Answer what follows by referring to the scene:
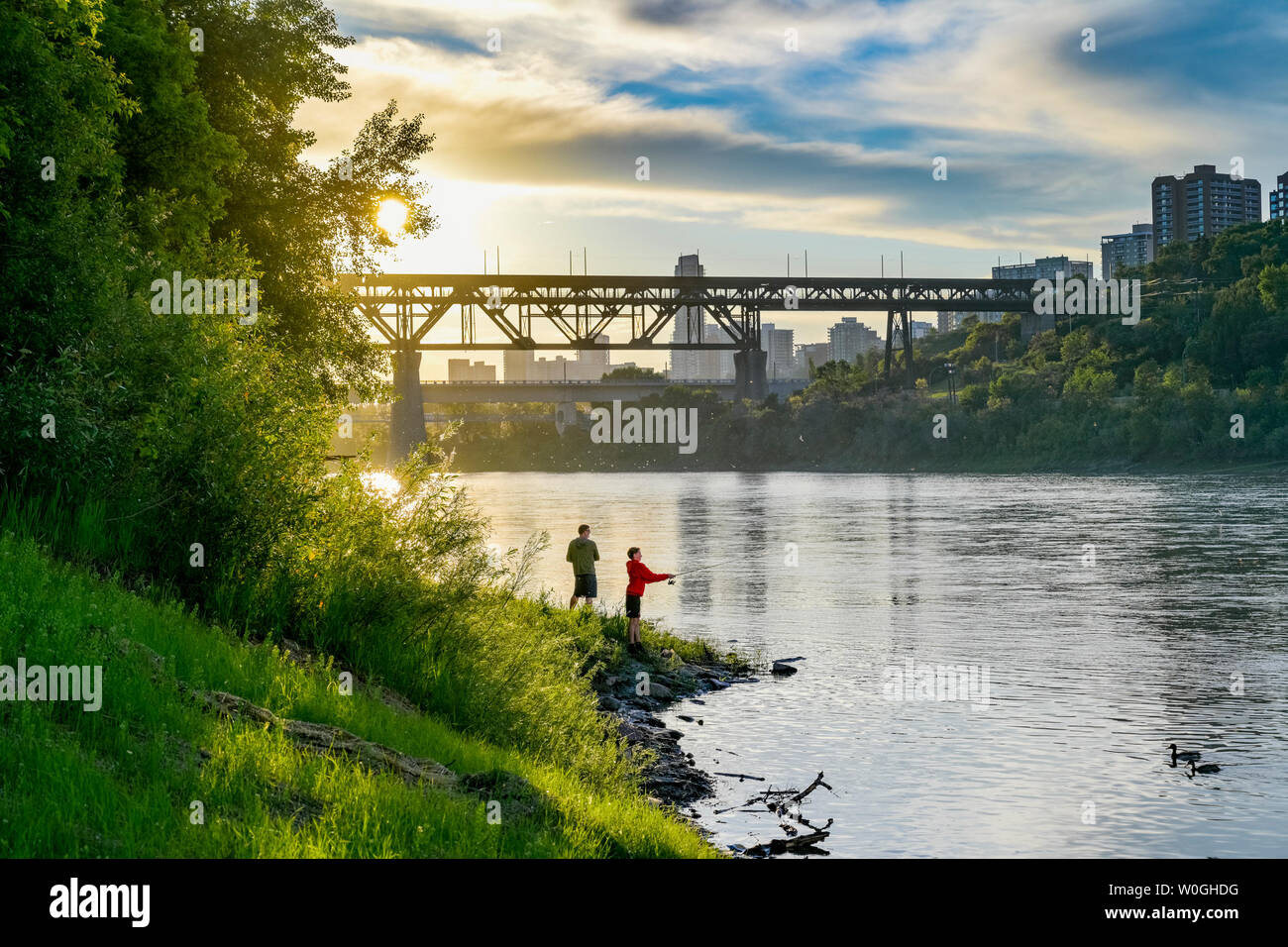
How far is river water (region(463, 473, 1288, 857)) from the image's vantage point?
14.0 m

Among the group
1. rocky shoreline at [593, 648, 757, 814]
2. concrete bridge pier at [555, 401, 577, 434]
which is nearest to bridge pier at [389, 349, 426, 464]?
concrete bridge pier at [555, 401, 577, 434]

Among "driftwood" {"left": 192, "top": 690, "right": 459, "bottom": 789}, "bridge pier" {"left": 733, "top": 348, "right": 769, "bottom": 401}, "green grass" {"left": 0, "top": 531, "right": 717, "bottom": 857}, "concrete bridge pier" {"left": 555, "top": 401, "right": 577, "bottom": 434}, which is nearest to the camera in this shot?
"green grass" {"left": 0, "top": 531, "right": 717, "bottom": 857}

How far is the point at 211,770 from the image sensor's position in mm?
8859

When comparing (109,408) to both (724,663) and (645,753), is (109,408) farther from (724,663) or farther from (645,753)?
(724,663)

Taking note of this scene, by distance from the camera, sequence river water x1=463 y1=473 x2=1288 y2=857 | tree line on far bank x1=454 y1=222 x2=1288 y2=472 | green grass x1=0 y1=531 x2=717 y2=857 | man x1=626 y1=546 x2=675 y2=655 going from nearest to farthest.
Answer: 1. green grass x1=0 y1=531 x2=717 y2=857
2. river water x1=463 y1=473 x2=1288 y2=857
3. man x1=626 y1=546 x2=675 y2=655
4. tree line on far bank x1=454 y1=222 x2=1288 y2=472

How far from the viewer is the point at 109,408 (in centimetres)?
1541

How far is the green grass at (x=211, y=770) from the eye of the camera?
7789 mm

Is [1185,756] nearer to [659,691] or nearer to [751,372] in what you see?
[659,691]

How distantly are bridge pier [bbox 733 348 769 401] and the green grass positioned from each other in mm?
122142

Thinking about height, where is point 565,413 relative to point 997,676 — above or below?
above

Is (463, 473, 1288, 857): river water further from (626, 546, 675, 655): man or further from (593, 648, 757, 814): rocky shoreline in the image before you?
(626, 546, 675, 655): man

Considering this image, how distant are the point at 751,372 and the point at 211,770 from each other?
129 metres

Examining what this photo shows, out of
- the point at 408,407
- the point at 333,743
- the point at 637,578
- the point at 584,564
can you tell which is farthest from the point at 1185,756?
the point at 408,407
